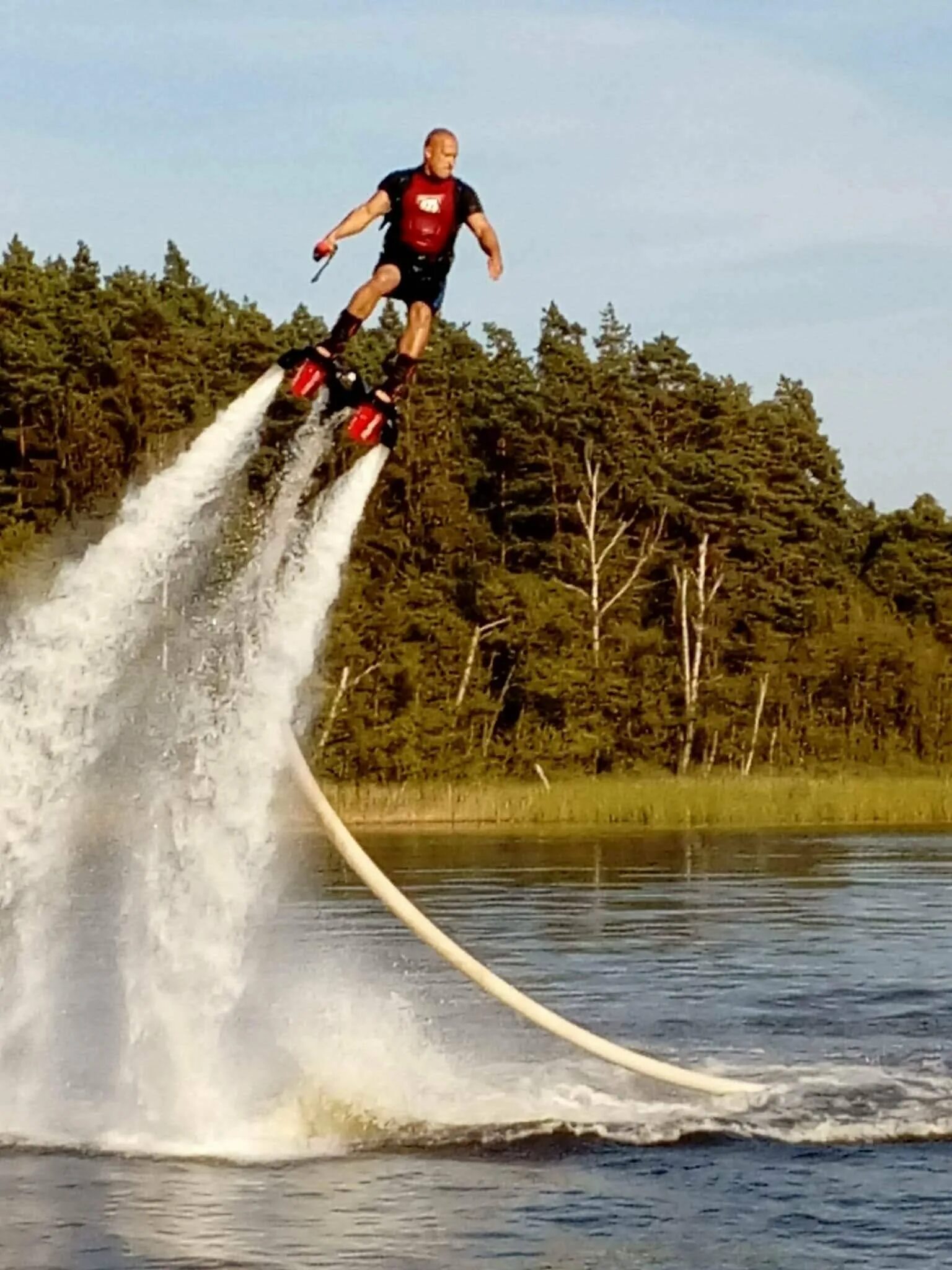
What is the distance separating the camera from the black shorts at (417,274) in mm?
18141

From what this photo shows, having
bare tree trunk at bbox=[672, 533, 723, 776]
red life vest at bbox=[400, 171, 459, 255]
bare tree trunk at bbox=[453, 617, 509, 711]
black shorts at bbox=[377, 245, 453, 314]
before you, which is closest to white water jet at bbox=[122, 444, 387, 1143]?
black shorts at bbox=[377, 245, 453, 314]

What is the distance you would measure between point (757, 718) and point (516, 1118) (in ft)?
198

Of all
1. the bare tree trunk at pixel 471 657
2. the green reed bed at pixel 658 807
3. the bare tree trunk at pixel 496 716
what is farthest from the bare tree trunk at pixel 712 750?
the green reed bed at pixel 658 807

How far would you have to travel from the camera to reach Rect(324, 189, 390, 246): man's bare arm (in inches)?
688

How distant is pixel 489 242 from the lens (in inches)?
703

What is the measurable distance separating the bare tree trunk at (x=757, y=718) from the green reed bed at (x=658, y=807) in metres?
17.9

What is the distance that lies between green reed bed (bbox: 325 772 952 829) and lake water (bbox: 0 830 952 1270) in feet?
76.4

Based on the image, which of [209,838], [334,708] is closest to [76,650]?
[209,838]

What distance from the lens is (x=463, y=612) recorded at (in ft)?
255

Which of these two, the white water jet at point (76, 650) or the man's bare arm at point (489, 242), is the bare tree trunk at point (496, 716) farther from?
the man's bare arm at point (489, 242)

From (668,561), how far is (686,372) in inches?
459

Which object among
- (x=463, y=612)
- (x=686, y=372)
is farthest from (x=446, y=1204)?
(x=686, y=372)

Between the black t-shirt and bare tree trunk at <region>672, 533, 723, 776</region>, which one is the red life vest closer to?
the black t-shirt

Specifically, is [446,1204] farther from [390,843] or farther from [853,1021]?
[390,843]
